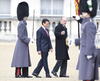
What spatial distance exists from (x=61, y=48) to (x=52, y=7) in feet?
62.6

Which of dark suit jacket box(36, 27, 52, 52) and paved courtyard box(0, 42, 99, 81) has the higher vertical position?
dark suit jacket box(36, 27, 52, 52)

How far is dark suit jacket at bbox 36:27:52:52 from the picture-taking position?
20.2m

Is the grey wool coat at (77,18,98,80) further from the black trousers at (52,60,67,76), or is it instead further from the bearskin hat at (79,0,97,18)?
the black trousers at (52,60,67,76)

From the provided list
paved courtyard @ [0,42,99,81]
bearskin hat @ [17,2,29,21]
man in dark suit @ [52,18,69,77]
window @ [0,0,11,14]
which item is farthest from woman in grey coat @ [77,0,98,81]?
window @ [0,0,11,14]

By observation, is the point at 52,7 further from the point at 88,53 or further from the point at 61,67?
the point at 88,53

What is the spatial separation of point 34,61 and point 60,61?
551cm

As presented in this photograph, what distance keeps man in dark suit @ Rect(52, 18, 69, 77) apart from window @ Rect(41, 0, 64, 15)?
1892 centimetres

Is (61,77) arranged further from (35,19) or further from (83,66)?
(35,19)

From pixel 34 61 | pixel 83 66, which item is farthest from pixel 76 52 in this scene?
pixel 83 66

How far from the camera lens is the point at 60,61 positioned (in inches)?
816

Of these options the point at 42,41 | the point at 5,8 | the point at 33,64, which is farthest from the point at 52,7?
the point at 42,41

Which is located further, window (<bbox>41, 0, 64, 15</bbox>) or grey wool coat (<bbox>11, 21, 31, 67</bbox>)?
window (<bbox>41, 0, 64, 15</bbox>)

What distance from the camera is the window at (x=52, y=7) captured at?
3966 cm

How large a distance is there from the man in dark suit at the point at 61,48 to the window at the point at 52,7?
18919 mm
